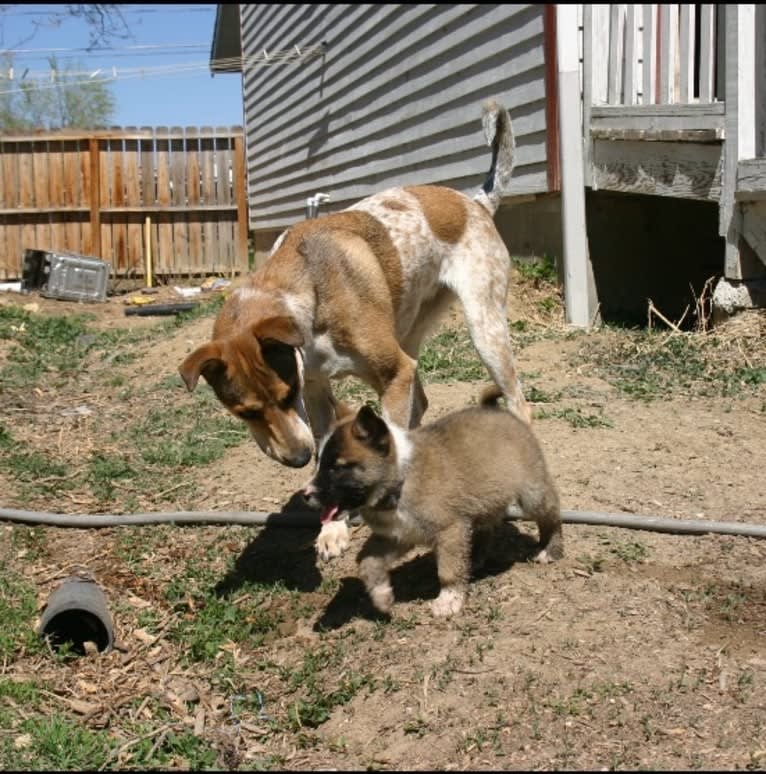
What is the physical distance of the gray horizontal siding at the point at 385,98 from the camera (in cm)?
1059

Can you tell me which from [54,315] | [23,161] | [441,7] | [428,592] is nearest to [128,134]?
[23,161]

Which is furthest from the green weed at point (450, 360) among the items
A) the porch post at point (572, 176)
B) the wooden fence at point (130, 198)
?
the wooden fence at point (130, 198)

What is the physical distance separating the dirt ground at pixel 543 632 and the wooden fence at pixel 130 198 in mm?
14956

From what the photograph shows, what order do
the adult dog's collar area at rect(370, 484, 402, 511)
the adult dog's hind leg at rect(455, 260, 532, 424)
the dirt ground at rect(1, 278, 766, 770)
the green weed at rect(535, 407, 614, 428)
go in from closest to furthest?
the dirt ground at rect(1, 278, 766, 770) < the adult dog's collar area at rect(370, 484, 402, 511) < the adult dog's hind leg at rect(455, 260, 532, 424) < the green weed at rect(535, 407, 614, 428)

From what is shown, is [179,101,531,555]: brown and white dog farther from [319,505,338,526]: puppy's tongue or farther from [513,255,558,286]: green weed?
[513,255,558,286]: green weed

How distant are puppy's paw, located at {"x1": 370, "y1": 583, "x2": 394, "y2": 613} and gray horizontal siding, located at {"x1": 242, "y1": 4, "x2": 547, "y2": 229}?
6503 mm

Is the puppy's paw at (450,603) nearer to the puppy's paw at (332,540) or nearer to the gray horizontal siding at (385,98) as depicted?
the puppy's paw at (332,540)

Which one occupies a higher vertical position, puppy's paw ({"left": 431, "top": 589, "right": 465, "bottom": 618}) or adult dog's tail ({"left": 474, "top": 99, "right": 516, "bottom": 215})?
adult dog's tail ({"left": 474, "top": 99, "right": 516, "bottom": 215})

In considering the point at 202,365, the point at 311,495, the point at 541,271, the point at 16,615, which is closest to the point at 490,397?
the point at 311,495

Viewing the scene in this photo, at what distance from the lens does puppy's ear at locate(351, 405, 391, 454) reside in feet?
14.4

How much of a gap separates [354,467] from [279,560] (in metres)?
1.41

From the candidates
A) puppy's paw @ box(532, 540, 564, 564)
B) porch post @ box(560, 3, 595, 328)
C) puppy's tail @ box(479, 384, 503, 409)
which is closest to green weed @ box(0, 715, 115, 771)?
puppy's paw @ box(532, 540, 564, 564)

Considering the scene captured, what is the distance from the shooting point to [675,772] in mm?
3367

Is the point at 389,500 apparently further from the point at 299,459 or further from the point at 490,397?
the point at 490,397
